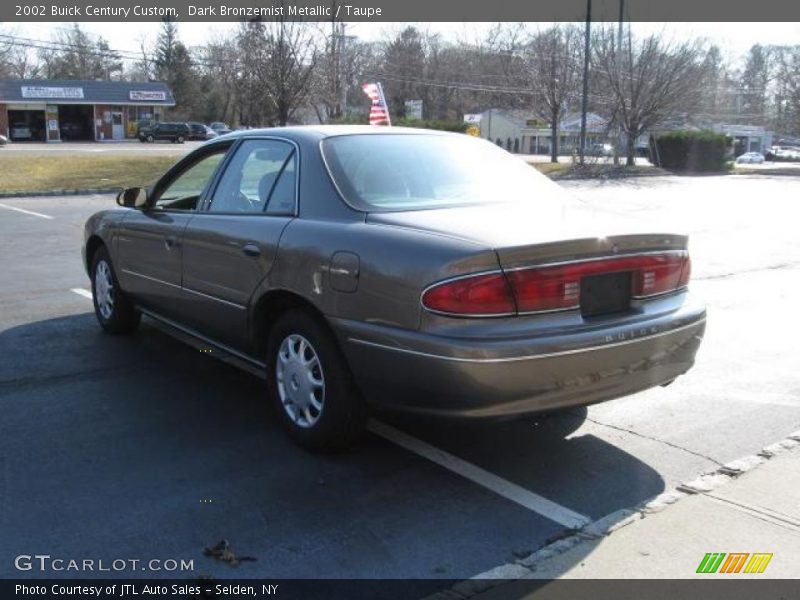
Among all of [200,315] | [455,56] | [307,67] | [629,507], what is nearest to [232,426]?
[200,315]

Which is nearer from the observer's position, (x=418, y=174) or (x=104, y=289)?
(x=418, y=174)

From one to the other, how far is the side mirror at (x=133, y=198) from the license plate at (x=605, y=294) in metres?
3.47

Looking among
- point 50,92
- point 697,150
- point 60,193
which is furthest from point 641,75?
point 50,92

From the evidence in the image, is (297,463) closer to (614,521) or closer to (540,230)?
(614,521)

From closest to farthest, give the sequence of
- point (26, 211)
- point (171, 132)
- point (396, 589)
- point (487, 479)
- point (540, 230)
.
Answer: point (396, 589) < point (540, 230) < point (487, 479) < point (26, 211) < point (171, 132)

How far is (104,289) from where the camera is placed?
6348mm

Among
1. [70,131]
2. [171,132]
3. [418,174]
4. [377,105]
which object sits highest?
[70,131]

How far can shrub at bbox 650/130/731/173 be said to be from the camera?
4366 cm

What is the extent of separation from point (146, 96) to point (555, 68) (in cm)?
4060

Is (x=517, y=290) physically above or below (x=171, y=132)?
below

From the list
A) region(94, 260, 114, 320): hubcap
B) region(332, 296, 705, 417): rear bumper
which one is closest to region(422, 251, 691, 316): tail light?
region(332, 296, 705, 417): rear bumper

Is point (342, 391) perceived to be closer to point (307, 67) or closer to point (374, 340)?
point (374, 340)

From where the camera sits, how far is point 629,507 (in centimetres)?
355

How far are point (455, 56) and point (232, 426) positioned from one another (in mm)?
87132
